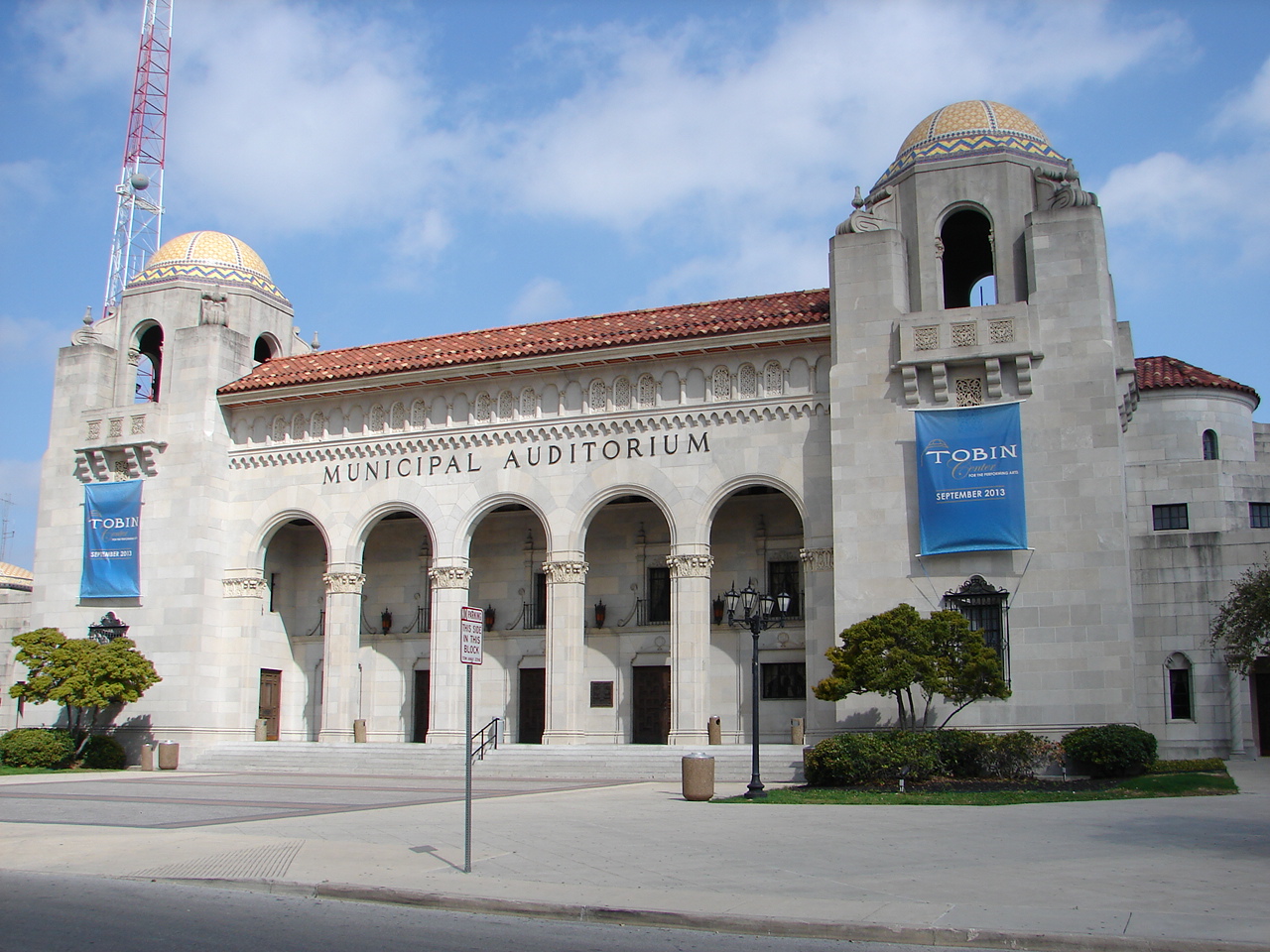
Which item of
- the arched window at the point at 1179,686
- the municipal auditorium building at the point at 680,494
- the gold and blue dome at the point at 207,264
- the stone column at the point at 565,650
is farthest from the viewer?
the gold and blue dome at the point at 207,264

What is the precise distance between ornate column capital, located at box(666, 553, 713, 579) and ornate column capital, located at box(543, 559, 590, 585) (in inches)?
103

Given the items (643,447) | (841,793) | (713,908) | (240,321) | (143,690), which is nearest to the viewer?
(713,908)

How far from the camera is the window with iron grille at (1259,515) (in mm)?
32188

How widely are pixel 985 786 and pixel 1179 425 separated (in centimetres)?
1654

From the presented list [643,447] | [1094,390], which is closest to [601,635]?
[643,447]

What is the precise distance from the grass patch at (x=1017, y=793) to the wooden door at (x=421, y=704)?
640 inches

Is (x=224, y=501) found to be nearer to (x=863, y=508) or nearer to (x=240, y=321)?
(x=240, y=321)

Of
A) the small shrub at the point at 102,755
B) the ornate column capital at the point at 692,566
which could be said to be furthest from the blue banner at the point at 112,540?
the ornate column capital at the point at 692,566

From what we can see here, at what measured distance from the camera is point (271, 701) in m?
35.9

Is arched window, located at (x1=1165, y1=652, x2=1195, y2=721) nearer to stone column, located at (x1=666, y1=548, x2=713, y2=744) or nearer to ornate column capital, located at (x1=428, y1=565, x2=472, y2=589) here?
stone column, located at (x1=666, y1=548, x2=713, y2=744)

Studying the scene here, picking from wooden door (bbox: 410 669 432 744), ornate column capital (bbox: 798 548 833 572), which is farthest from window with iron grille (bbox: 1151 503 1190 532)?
wooden door (bbox: 410 669 432 744)

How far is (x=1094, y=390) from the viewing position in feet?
84.8

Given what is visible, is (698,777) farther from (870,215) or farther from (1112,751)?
(870,215)

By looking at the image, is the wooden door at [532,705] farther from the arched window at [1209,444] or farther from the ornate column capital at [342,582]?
the arched window at [1209,444]
